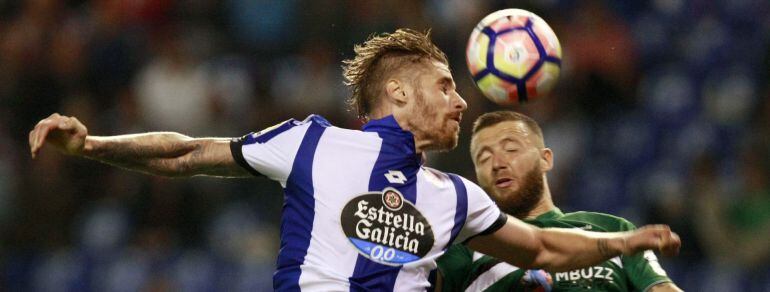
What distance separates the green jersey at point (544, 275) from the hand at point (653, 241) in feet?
2.40

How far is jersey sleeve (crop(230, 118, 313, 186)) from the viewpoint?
14.8 ft

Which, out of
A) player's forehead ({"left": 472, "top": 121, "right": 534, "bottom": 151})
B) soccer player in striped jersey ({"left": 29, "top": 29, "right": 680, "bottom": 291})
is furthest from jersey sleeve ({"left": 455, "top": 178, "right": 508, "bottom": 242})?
player's forehead ({"left": 472, "top": 121, "right": 534, "bottom": 151})

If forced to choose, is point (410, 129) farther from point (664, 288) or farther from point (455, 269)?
point (664, 288)

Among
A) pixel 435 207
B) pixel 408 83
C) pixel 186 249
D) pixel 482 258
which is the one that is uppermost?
pixel 408 83

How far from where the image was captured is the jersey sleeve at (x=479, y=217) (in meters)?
4.73

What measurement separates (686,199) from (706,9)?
2.33 m

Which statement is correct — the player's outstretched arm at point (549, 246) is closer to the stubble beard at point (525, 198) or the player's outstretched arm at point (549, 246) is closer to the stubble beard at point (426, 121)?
the stubble beard at point (426, 121)

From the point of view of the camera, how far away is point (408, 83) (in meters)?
4.87

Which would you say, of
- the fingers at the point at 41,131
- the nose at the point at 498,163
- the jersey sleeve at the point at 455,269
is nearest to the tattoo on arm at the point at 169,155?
the fingers at the point at 41,131

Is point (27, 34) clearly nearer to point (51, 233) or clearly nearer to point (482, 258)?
point (51, 233)

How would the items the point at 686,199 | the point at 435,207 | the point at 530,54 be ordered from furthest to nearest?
the point at 686,199, the point at 530,54, the point at 435,207

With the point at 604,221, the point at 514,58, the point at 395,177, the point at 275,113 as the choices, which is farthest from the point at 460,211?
the point at 275,113

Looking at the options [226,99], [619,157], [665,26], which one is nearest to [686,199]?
[619,157]

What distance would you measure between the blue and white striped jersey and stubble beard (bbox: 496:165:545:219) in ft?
4.23
